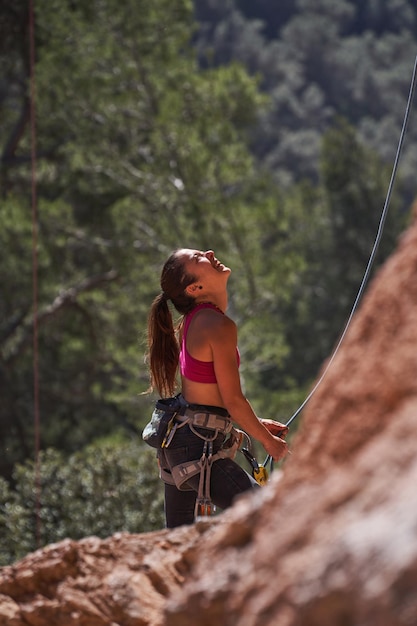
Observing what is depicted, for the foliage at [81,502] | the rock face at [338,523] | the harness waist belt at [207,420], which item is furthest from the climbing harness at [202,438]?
the foliage at [81,502]

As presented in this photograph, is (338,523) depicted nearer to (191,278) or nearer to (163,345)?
(191,278)

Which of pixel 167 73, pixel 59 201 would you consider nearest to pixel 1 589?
pixel 167 73

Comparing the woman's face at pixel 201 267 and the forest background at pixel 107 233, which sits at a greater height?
the woman's face at pixel 201 267

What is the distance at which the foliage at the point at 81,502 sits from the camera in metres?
9.02

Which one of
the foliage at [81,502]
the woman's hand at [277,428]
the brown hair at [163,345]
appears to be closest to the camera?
the brown hair at [163,345]

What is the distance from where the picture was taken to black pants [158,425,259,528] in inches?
117

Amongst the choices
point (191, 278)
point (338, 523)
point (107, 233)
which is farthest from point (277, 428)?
point (107, 233)

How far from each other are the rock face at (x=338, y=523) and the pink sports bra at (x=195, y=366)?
0.96 metres

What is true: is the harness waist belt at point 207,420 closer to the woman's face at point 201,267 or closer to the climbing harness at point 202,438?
the climbing harness at point 202,438

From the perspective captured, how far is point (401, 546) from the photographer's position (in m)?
1.02

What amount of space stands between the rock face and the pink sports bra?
0.96m

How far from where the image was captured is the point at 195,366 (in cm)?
299

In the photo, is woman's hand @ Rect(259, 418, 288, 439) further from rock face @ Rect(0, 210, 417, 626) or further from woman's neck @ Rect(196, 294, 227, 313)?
rock face @ Rect(0, 210, 417, 626)

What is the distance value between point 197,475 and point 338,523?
1.88 metres
